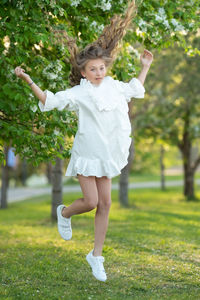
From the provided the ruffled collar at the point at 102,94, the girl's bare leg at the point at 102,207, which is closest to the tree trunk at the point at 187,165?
the girl's bare leg at the point at 102,207

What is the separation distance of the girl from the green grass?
713 millimetres

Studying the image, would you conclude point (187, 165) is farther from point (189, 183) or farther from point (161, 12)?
point (161, 12)

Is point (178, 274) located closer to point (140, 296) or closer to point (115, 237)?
point (140, 296)

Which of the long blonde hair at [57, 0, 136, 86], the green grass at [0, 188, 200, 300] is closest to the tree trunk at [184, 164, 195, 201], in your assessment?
the green grass at [0, 188, 200, 300]

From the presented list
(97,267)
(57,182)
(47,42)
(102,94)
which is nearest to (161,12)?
(47,42)

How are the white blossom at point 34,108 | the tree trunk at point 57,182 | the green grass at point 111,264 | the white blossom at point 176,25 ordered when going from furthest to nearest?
1. the tree trunk at point 57,182
2. the white blossom at point 176,25
3. the white blossom at point 34,108
4. the green grass at point 111,264

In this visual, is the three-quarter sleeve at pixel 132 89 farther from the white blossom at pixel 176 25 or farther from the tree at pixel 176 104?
the tree at pixel 176 104

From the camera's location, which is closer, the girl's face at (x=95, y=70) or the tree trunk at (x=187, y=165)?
the girl's face at (x=95, y=70)

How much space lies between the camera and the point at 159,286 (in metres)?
4.91

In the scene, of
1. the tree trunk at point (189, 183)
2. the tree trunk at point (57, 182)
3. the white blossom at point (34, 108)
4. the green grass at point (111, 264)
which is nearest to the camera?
the green grass at point (111, 264)

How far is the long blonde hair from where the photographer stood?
4.13 meters

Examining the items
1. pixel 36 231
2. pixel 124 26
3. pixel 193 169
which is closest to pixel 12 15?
pixel 124 26

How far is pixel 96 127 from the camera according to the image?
402 cm

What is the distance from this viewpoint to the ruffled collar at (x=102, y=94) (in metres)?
4.01
